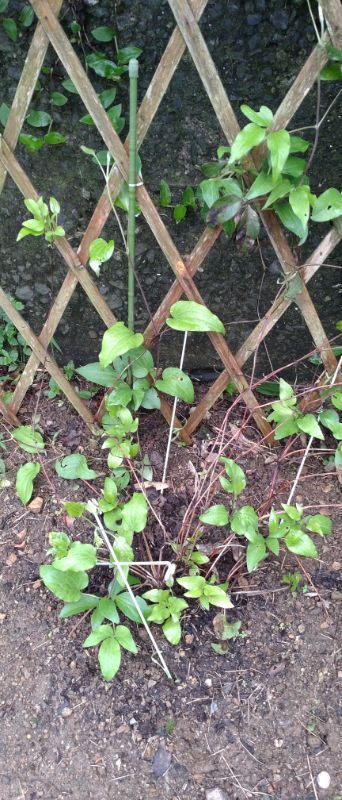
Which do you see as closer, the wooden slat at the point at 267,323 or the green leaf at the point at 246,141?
the green leaf at the point at 246,141

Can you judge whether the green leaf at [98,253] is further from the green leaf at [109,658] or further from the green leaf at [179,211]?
the green leaf at [109,658]

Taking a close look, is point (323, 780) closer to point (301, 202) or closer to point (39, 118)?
point (301, 202)

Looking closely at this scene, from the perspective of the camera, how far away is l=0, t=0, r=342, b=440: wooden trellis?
111 cm

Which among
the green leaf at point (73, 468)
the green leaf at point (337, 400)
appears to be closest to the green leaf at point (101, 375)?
the green leaf at point (73, 468)

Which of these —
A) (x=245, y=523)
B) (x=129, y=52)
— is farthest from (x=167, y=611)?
(x=129, y=52)

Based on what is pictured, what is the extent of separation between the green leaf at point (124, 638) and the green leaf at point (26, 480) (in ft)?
1.54

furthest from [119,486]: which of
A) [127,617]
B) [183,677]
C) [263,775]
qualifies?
[263,775]

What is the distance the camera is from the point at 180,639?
1.35 m

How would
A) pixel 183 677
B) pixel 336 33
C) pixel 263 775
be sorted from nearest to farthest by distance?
1. pixel 336 33
2. pixel 263 775
3. pixel 183 677

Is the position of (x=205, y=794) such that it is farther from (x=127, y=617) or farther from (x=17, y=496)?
(x=17, y=496)

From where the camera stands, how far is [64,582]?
4.17 ft

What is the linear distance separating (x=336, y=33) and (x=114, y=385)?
0.92 metres

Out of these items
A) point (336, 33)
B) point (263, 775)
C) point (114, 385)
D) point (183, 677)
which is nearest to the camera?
point (336, 33)

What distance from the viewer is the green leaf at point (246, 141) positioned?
1099mm
